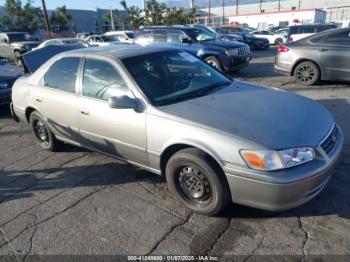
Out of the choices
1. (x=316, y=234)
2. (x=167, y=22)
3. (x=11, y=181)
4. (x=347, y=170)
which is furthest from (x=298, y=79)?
(x=167, y=22)

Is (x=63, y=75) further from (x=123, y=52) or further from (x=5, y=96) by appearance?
(x=5, y=96)

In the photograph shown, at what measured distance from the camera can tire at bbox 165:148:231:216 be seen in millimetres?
2873

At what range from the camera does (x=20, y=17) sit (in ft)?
121

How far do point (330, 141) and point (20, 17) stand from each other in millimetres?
41502

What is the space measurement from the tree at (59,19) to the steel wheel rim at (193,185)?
155 feet

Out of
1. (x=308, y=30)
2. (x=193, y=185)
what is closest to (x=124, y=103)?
(x=193, y=185)

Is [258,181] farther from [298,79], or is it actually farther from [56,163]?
[298,79]

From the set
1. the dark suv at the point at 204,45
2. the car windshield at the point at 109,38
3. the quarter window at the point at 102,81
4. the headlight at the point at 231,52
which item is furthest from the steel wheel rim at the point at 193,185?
the car windshield at the point at 109,38

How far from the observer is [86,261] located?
8.77ft

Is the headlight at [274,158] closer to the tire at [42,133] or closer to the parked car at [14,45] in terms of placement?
the tire at [42,133]

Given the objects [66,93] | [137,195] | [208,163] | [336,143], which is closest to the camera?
[208,163]

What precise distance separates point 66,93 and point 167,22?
32.5 meters

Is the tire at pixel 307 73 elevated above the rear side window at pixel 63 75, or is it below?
below

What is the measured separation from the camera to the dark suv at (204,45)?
32.4 feet
